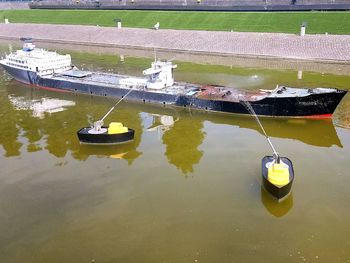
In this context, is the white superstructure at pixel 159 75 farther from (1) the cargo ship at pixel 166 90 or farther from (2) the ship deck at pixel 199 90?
(2) the ship deck at pixel 199 90

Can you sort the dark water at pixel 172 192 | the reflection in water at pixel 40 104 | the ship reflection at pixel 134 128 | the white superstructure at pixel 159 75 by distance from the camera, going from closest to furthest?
the dark water at pixel 172 192
the ship reflection at pixel 134 128
the reflection in water at pixel 40 104
the white superstructure at pixel 159 75

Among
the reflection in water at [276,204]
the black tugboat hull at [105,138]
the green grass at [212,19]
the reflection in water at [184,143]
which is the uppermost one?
the green grass at [212,19]

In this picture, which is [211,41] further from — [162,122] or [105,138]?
[105,138]

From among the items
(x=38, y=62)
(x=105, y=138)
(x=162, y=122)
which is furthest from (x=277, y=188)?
(x=38, y=62)

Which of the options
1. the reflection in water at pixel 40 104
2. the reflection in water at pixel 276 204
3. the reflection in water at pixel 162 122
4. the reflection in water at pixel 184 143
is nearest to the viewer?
the reflection in water at pixel 276 204

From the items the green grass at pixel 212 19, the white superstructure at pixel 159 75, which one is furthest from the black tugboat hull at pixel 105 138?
the green grass at pixel 212 19

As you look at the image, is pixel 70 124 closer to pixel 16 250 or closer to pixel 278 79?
pixel 16 250
